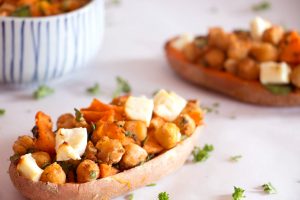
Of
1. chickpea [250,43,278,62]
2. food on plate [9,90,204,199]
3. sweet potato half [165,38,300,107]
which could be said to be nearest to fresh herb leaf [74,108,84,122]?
food on plate [9,90,204,199]

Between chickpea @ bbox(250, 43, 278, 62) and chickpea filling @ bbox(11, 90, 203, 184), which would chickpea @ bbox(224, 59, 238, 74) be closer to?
chickpea @ bbox(250, 43, 278, 62)

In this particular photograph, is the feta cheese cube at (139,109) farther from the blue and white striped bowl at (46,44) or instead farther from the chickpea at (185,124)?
the blue and white striped bowl at (46,44)

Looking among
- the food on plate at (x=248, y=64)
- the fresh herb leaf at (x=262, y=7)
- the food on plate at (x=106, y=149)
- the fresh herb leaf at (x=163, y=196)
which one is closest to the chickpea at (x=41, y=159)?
the food on plate at (x=106, y=149)

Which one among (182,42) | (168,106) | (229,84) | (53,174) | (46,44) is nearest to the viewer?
(53,174)

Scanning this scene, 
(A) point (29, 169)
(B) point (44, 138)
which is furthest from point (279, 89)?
(A) point (29, 169)

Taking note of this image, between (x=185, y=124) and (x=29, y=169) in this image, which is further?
(x=185, y=124)

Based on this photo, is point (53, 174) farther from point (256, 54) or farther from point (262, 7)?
point (262, 7)

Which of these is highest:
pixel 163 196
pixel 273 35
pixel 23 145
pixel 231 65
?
pixel 273 35
